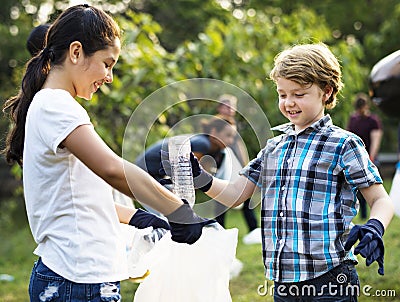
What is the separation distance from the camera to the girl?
168 centimetres

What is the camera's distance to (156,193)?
169 cm

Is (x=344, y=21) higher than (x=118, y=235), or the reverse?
(x=118, y=235)

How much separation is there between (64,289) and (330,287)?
2.75 feet

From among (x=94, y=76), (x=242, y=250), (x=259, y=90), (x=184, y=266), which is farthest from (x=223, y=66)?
(x=94, y=76)

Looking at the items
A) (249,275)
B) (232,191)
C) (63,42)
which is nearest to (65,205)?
(63,42)

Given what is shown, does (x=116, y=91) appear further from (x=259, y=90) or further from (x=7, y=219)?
(x=7, y=219)

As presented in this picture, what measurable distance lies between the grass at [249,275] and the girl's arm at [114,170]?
243 cm

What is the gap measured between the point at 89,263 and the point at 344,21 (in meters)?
16.9

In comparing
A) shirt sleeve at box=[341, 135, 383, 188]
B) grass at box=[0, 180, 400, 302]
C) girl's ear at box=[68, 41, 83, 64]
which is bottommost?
grass at box=[0, 180, 400, 302]

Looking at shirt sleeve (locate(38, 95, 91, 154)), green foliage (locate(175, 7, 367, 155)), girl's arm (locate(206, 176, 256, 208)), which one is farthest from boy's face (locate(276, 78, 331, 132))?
green foliage (locate(175, 7, 367, 155))

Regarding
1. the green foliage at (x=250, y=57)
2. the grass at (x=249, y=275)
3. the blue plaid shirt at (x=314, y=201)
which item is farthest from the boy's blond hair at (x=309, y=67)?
the green foliage at (x=250, y=57)

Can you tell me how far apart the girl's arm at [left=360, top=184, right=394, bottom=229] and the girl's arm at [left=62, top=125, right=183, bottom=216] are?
2.23 feet

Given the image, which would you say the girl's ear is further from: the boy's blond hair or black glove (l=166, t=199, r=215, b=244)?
the boy's blond hair

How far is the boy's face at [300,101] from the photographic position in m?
2.19
